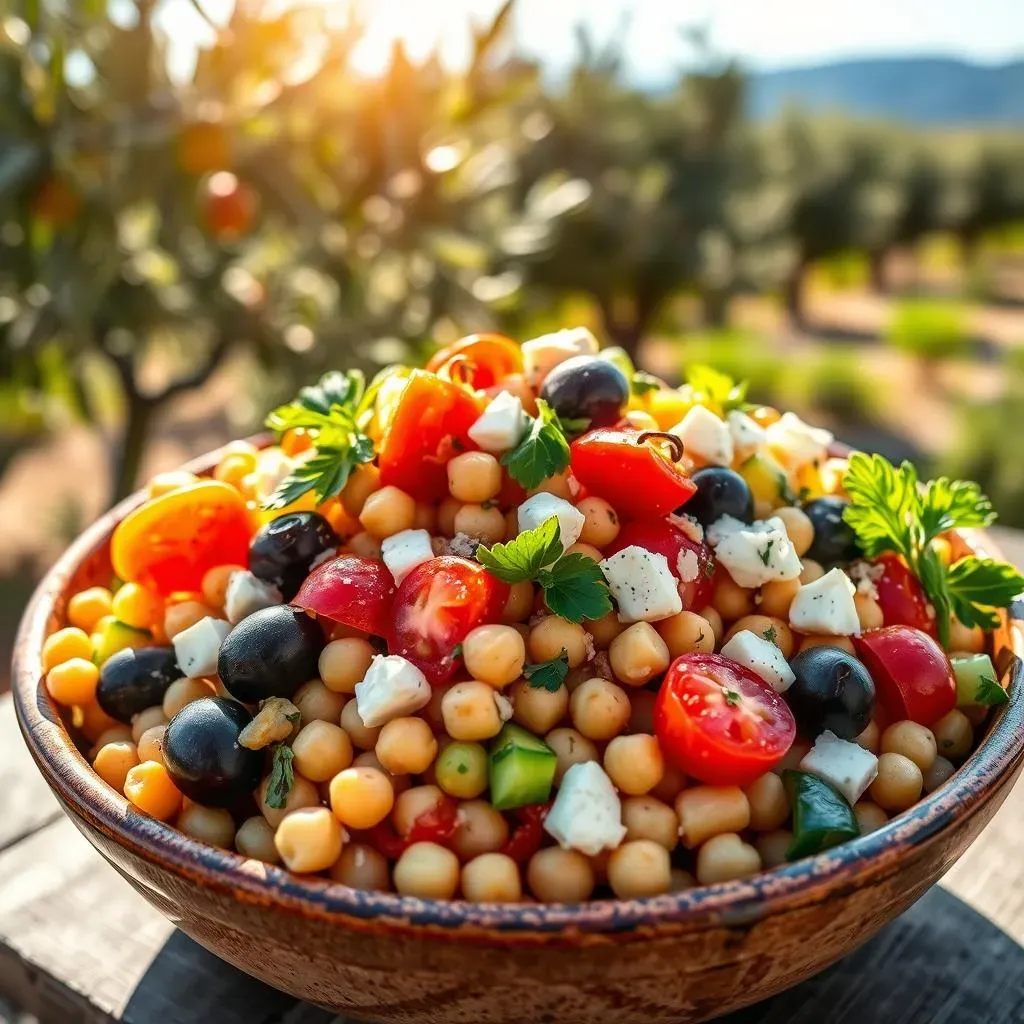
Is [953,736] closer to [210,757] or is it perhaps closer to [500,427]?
[500,427]

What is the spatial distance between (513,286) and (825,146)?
13.1 m

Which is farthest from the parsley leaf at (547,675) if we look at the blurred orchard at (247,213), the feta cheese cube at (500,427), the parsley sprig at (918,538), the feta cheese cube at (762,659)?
the blurred orchard at (247,213)

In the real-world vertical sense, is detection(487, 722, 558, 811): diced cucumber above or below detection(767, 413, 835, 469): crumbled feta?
above

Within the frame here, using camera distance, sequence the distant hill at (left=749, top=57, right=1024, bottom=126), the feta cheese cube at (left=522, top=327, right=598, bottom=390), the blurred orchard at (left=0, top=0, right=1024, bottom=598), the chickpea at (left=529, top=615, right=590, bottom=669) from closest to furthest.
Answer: the chickpea at (left=529, top=615, right=590, bottom=669), the feta cheese cube at (left=522, top=327, right=598, bottom=390), the blurred orchard at (left=0, top=0, right=1024, bottom=598), the distant hill at (left=749, top=57, right=1024, bottom=126)

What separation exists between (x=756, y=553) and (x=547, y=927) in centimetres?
65

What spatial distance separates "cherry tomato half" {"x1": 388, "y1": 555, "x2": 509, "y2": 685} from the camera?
137 centimetres

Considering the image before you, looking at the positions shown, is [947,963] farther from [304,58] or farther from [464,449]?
[304,58]

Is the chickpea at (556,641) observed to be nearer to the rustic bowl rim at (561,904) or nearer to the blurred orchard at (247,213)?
the rustic bowl rim at (561,904)

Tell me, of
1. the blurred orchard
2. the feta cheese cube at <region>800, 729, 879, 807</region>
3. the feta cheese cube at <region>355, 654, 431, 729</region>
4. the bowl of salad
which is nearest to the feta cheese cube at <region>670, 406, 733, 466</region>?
the bowl of salad

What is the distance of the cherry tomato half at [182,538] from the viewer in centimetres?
167

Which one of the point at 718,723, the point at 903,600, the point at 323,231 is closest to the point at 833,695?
the point at 718,723

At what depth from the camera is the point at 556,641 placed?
1.40m

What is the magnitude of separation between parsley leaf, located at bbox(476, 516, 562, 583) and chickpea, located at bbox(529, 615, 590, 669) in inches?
2.7

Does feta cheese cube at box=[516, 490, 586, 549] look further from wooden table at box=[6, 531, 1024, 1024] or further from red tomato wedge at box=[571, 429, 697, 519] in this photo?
wooden table at box=[6, 531, 1024, 1024]
